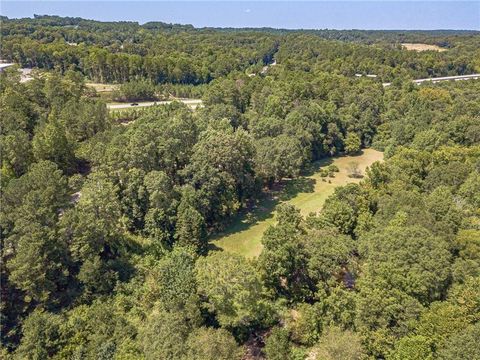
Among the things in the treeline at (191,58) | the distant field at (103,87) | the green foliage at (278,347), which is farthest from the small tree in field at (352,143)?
the distant field at (103,87)

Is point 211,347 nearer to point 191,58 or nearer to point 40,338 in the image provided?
point 40,338

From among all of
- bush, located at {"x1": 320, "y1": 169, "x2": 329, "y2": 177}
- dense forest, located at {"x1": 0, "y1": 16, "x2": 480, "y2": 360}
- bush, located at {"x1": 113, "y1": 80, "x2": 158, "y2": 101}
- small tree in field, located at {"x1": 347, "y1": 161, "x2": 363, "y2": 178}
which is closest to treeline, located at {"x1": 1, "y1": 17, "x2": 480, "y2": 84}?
bush, located at {"x1": 113, "y1": 80, "x2": 158, "y2": 101}

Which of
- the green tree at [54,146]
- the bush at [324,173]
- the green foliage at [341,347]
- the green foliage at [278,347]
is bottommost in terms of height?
the green foliage at [278,347]

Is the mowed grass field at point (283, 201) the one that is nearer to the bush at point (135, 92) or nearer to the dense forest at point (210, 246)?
the dense forest at point (210, 246)

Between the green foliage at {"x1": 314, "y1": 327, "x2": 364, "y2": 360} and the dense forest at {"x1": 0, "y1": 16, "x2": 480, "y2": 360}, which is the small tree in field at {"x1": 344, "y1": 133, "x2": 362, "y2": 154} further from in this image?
the green foliage at {"x1": 314, "y1": 327, "x2": 364, "y2": 360}

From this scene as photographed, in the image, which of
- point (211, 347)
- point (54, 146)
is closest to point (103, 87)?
point (54, 146)
